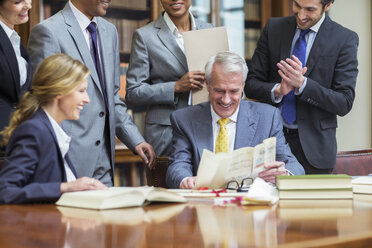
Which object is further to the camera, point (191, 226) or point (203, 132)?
point (203, 132)

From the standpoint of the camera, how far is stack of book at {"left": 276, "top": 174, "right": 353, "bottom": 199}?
6.41 ft

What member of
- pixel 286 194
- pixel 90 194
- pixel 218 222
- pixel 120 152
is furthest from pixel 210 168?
pixel 120 152

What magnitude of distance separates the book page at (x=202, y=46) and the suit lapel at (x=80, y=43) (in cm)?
51

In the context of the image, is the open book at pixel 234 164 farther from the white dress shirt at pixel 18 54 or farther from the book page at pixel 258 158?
the white dress shirt at pixel 18 54

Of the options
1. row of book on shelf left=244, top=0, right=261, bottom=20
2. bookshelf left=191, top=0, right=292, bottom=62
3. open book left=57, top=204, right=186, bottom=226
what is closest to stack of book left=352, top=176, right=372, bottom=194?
open book left=57, top=204, right=186, bottom=226

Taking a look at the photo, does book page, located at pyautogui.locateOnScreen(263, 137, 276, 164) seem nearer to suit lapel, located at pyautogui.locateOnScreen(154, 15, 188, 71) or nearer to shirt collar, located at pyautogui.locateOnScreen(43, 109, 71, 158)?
shirt collar, located at pyautogui.locateOnScreen(43, 109, 71, 158)

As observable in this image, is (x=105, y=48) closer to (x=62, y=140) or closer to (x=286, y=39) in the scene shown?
(x=62, y=140)

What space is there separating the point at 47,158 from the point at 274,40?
5.19ft

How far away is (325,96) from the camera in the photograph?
9.68 ft

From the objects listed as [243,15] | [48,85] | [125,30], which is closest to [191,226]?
[48,85]

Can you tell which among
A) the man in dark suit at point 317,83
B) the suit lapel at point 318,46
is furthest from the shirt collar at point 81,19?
the suit lapel at point 318,46

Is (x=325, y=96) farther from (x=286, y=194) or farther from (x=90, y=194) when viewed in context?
(x=90, y=194)

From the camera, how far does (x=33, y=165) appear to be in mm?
2018

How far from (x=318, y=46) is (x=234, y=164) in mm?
1165
